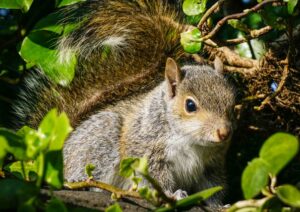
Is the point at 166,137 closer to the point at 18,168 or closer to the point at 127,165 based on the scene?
the point at 18,168

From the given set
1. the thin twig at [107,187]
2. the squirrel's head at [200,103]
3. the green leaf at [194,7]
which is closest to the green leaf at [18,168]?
the thin twig at [107,187]

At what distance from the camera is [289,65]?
8.04 feet

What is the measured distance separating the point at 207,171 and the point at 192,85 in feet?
1.10

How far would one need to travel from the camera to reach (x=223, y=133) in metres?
2.10

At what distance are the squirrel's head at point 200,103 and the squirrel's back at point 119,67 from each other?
22 cm

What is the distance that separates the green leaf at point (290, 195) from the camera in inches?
51.5

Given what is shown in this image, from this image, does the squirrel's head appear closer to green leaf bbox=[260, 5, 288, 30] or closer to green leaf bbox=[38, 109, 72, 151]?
green leaf bbox=[260, 5, 288, 30]

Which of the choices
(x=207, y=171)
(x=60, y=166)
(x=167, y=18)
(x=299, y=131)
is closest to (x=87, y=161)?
(x=207, y=171)

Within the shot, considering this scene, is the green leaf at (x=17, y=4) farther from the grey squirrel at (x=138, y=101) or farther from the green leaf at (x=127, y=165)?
the green leaf at (x=127, y=165)

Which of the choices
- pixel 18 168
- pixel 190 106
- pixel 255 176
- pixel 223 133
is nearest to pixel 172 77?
pixel 190 106

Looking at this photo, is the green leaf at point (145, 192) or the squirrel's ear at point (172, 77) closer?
the green leaf at point (145, 192)

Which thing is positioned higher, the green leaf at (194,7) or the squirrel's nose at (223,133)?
the green leaf at (194,7)

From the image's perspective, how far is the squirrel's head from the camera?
7.09ft

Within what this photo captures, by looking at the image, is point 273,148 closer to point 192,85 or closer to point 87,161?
point 192,85
